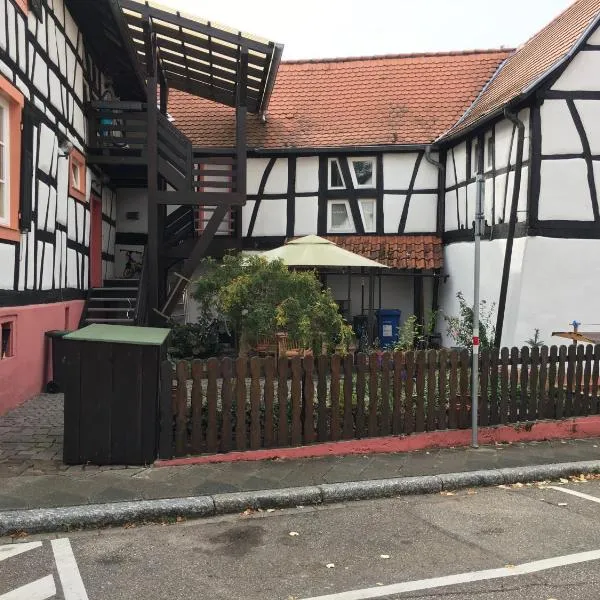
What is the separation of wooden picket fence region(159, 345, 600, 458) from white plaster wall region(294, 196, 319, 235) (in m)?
8.15

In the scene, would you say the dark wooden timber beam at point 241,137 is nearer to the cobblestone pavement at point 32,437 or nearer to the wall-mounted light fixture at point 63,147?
the wall-mounted light fixture at point 63,147

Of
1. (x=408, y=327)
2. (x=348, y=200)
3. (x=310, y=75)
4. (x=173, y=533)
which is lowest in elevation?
(x=173, y=533)

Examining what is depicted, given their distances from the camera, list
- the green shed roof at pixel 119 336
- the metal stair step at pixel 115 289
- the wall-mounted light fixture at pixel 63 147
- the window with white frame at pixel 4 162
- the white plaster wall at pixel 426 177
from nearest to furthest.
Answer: the green shed roof at pixel 119 336 < the window with white frame at pixel 4 162 < the wall-mounted light fixture at pixel 63 147 < the metal stair step at pixel 115 289 < the white plaster wall at pixel 426 177

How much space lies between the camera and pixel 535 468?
607 centimetres

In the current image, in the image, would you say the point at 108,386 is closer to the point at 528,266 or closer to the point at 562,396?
the point at 562,396

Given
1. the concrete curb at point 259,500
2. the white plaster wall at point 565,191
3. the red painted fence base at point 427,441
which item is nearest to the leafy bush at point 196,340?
the red painted fence base at point 427,441

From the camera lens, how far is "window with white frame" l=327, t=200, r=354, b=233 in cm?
1492

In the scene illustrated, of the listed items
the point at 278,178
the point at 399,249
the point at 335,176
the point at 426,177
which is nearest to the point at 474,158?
the point at 426,177

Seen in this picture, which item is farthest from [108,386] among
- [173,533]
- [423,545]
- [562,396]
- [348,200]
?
[348,200]

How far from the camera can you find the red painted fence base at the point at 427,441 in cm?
607

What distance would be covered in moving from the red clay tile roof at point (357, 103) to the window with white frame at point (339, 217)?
1.39 meters

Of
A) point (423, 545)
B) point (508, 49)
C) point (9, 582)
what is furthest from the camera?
point (508, 49)

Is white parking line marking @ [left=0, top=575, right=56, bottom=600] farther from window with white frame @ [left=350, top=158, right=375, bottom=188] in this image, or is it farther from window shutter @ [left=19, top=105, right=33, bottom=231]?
window with white frame @ [left=350, top=158, right=375, bottom=188]

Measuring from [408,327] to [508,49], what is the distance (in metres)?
11.6
